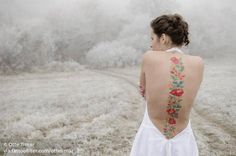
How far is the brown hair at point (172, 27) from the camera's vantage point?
2.09 meters

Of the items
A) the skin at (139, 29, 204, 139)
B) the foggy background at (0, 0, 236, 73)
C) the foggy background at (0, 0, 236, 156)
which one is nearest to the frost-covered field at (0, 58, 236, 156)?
the foggy background at (0, 0, 236, 156)

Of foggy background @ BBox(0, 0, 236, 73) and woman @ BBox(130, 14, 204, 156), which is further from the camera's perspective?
foggy background @ BBox(0, 0, 236, 73)

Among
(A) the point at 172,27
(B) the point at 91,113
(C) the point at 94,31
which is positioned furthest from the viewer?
(C) the point at 94,31

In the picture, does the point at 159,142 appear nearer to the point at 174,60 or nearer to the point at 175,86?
the point at 175,86

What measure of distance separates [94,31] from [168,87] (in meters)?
16.9

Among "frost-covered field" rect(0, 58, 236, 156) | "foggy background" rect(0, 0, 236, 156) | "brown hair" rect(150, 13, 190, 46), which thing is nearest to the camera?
"brown hair" rect(150, 13, 190, 46)

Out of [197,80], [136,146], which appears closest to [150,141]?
[136,146]

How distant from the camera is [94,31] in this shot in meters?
18.7

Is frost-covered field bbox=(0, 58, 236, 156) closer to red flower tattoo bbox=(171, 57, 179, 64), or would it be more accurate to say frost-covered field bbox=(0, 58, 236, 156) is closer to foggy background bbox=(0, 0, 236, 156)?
foggy background bbox=(0, 0, 236, 156)

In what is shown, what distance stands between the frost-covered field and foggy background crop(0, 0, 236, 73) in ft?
7.78

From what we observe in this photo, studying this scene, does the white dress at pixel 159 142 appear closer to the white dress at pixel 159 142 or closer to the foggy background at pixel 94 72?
the white dress at pixel 159 142

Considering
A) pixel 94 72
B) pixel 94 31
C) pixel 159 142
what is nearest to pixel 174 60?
pixel 159 142

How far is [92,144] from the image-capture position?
5.61 metres

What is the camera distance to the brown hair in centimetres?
209
